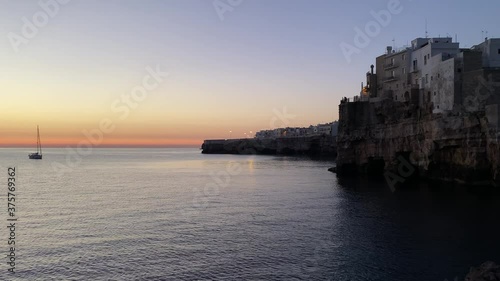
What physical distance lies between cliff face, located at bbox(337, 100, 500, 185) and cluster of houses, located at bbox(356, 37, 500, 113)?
277cm

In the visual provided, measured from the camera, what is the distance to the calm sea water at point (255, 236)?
963 inches

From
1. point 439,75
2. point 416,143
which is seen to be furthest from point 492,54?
point 416,143

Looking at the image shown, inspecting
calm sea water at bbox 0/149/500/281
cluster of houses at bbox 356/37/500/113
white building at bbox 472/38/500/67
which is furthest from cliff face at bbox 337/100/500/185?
white building at bbox 472/38/500/67

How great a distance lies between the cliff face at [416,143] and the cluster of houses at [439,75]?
9.09 feet

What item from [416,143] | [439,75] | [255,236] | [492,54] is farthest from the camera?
[416,143]

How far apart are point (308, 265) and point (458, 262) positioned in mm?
9006

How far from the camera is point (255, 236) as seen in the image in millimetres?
32312

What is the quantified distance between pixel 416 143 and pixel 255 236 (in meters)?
→ 46.9

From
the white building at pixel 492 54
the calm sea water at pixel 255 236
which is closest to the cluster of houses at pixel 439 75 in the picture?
the white building at pixel 492 54

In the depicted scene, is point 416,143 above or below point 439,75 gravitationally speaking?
below

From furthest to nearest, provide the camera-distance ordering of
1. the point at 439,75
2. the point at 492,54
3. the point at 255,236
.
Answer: the point at 439,75 < the point at 492,54 < the point at 255,236

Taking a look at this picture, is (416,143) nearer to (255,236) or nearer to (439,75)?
(439,75)

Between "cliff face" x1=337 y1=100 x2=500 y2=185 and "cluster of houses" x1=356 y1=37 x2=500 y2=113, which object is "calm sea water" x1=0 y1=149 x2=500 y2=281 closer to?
"cliff face" x1=337 y1=100 x2=500 y2=185

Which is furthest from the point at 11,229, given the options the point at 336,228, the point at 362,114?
the point at 362,114
